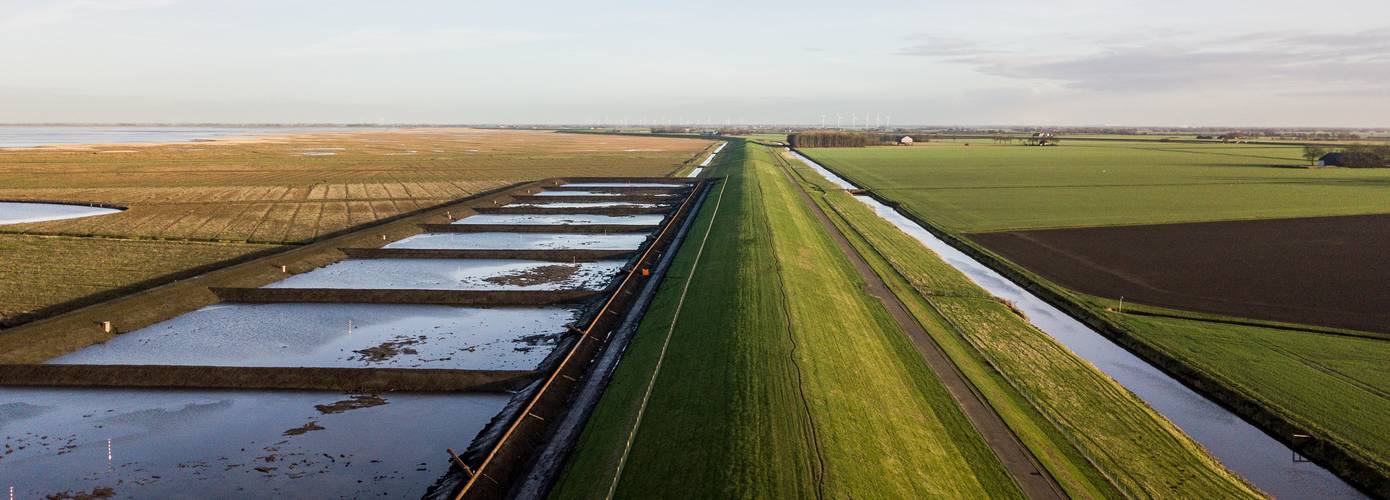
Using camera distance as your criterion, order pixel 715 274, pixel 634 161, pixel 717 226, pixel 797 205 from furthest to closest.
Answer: pixel 634 161, pixel 797 205, pixel 717 226, pixel 715 274

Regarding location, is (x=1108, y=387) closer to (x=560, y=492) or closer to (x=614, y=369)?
(x=614, y=369)

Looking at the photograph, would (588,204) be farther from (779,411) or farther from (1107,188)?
(779,411)

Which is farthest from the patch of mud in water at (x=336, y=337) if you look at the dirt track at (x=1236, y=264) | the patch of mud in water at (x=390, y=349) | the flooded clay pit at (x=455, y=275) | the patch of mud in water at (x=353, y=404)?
the dirt track at (x=1236, y=264)

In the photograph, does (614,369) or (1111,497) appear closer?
(1111,497)

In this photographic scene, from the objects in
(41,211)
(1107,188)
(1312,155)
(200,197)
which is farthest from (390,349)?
(1312,155)

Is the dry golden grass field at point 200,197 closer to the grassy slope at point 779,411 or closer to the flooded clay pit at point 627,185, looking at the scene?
the flooded clay pit at point 627,185

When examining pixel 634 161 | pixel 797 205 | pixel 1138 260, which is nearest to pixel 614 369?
pixel 1138 260

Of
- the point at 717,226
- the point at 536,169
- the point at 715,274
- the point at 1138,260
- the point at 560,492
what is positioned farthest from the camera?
the point at 536,169

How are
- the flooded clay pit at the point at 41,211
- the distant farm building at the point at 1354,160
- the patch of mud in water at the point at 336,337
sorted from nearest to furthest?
1. the patch of mud in water at the point at 336,337
2. the flooded clay pit at the point at 41,211
3. the distant farm building at the point at 1354,160
